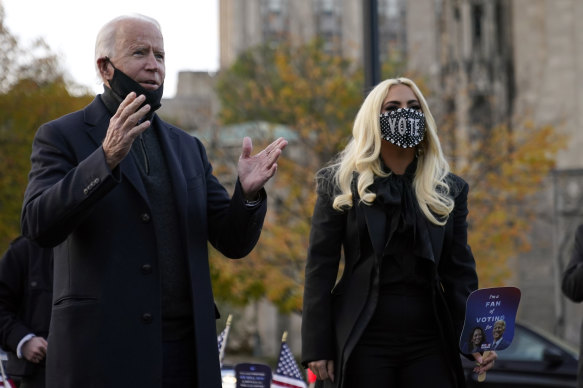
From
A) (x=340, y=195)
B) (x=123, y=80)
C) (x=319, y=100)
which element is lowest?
(x=340, y=195)

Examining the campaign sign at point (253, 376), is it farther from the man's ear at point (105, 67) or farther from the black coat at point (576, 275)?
the man's ear at point (105, 67)

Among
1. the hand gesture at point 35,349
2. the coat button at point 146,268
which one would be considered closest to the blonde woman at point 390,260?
the coat button at point 146,268

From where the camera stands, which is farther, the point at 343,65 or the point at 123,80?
the point at 343,65

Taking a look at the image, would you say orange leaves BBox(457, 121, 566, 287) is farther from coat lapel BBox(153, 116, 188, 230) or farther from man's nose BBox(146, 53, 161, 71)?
man's nose BBox(146, 53, 161, 71)

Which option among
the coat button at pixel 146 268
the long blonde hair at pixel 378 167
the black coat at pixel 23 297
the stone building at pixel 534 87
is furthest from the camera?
the stone building at pixel 534 87

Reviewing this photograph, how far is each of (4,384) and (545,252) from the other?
39379 millimetres

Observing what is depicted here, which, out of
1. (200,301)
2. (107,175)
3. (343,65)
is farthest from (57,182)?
(343,65)

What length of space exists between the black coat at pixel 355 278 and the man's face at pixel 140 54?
1518mm

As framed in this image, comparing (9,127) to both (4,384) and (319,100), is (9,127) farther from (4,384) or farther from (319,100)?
(4,384)

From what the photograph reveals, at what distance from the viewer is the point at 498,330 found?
5.20 metres

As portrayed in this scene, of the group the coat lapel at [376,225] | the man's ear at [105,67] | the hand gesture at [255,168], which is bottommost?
the coat lapel at [376,225]

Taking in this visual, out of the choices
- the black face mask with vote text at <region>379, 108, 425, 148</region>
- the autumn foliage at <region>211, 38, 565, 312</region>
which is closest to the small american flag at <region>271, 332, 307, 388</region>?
the black face mask with vote text at <region>379, 108, 425, 148</region>

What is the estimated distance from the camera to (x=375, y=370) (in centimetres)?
512

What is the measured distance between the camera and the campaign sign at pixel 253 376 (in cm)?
689
